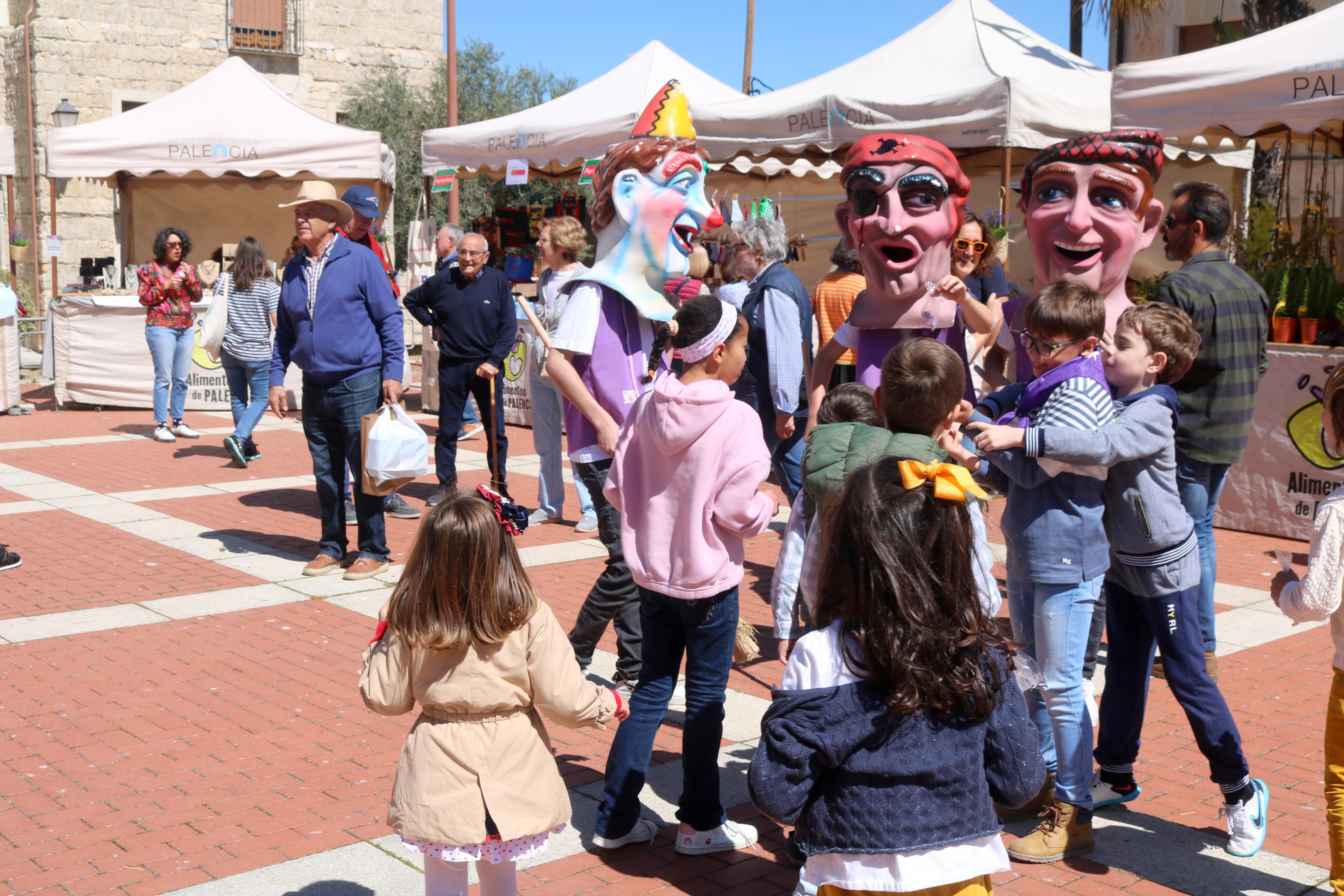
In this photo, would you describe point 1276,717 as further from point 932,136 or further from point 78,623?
point 932,136

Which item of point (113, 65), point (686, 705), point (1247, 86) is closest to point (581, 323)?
point (686, 705)

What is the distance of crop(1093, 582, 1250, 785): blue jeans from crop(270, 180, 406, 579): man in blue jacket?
4.13m

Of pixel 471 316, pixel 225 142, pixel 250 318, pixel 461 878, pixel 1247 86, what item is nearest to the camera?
pixel 461 878

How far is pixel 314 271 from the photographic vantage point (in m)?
6.92

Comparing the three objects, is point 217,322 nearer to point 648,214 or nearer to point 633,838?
point 648,214

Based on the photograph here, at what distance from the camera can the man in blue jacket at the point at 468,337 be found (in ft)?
28.3

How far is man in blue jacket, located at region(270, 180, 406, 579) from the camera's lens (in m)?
6.75

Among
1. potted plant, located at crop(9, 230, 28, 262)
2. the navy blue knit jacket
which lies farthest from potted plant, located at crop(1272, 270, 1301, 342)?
potted plant, located at crop(9, 230, 28, 262)

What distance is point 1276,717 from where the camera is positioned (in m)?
4.86

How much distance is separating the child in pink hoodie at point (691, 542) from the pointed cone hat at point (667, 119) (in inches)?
66.5

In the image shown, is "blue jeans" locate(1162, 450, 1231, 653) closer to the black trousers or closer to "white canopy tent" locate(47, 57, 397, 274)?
the black trousers

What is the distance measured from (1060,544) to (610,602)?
69.5 inches

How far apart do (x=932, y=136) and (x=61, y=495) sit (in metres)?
7.31

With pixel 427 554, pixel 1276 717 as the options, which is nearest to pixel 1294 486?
pixel 1276 717
